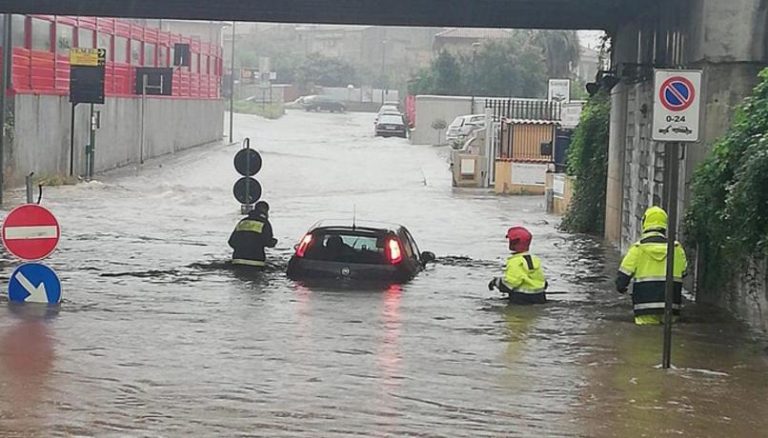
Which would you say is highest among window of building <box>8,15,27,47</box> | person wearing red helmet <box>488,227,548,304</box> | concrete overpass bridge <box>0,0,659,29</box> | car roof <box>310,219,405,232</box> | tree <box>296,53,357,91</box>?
tree <box>296,53,357,91</box>

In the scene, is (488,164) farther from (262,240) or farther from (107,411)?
(107,411)

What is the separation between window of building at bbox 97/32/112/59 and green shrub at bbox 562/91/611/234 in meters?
26.6

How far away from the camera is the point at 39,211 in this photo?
46.9ft

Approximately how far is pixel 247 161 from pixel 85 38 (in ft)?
82.5

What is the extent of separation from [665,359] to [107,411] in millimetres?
4884

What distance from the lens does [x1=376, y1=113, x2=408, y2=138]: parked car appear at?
265 feet

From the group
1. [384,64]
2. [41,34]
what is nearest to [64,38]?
[41,34]

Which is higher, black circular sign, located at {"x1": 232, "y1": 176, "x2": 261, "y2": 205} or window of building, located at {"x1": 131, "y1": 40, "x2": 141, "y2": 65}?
window of building, located at {"x1": 131, "y1": 40, "x2": 141, "y2": 65}

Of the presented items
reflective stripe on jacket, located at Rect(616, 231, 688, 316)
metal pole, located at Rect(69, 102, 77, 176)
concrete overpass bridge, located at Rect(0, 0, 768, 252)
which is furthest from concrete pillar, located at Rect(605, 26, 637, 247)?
metal pole, located at Rect(69, 102, 77, 176)

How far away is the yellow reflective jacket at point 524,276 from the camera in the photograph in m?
16.3

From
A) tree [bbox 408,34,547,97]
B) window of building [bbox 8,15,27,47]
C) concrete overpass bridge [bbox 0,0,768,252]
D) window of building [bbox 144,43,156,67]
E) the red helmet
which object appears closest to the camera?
the red helmet

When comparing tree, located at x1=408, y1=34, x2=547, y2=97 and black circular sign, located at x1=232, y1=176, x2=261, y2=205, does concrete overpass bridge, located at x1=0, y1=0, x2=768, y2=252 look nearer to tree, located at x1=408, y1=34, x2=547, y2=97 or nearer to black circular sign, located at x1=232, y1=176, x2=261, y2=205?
black circular sign, located at x1=232, y1=176, x2=261, y2=205

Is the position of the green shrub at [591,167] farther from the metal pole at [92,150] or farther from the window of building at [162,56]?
the window of building at [162,56]

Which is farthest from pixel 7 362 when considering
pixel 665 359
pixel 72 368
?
pixel 665 359
